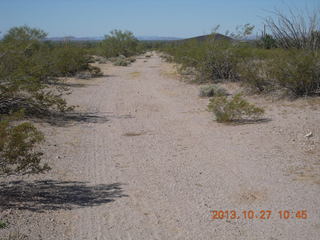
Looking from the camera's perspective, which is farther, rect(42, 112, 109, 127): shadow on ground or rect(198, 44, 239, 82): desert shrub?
rect(198, 44, 239, 82): desert shrub

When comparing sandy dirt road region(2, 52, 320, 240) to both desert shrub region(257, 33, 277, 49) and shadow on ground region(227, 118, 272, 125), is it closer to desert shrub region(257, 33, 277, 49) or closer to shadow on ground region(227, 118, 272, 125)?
shadow on ground region(227, 118, 272, 125)

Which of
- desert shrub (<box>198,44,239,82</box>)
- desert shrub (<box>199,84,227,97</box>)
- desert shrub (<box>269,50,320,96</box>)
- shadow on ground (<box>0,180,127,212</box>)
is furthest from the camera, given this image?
desert shrub (<box>198,44,239,82</box>)

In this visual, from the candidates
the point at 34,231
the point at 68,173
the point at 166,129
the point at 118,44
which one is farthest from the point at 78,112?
the point at 118,44

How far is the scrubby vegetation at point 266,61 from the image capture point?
546 inches

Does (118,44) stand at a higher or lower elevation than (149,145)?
higher

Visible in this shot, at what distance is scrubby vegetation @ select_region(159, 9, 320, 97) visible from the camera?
13867mm

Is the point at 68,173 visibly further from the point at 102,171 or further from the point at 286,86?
the point at 286,86

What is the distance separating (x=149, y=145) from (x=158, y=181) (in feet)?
8.14

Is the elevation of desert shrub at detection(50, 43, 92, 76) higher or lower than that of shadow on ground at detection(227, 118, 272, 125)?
higher

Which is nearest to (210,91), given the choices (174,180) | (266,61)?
(266,61)

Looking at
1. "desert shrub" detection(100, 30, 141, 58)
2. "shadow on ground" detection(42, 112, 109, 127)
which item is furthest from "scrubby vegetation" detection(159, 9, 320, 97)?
"desert shrub" detection(100, 30, 141, 58)

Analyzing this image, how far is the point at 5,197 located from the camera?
5.60m

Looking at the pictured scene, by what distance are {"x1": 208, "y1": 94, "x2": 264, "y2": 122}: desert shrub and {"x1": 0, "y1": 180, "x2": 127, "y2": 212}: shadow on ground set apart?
542cm

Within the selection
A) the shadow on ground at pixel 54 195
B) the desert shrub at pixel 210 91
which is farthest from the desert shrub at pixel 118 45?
the shadow on ground at pixel 54 195
